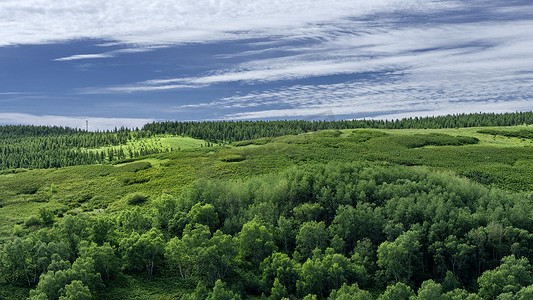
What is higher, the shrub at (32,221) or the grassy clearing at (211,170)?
the grassy clearing at (211,170)

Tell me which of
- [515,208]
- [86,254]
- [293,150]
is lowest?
[86,254]

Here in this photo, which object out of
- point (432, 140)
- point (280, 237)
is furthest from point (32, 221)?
point (432, 140)

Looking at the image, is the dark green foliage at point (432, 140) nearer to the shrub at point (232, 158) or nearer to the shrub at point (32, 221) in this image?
the shrub at point (232, 158)

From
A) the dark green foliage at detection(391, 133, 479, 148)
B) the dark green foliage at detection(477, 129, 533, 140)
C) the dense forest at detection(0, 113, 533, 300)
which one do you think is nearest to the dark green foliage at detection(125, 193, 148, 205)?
the dense forest at detection(0, 113, 533, 300)

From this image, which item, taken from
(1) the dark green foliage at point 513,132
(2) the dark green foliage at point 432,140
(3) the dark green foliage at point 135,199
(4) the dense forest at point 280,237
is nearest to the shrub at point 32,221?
(4) the dense forest at point 280,237

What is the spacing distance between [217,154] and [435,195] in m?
87.6

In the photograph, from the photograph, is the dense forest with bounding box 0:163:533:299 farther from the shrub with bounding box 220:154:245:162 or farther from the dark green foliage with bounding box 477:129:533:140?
the dark green foliage with bounding box 477:129:533:140

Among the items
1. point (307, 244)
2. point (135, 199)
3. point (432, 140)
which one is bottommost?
point (307, 244)

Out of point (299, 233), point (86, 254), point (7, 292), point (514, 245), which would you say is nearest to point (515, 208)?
point (514, 245)

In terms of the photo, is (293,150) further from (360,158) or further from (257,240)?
(257,240)

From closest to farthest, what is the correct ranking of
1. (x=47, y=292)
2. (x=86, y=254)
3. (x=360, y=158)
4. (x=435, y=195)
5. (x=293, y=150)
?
(x=47, y=292) < (x=86, y=254) < (x=435, y=195) < (x=360, y=158) < (x=293, y=150)

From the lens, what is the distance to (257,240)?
79875 millimetres

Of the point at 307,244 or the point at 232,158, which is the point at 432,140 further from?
the point at 307,244

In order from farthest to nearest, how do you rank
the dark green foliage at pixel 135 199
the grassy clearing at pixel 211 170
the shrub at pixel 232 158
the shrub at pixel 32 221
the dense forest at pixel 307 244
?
the shrub at pixel 232 158 → the grassy clearing at pixel 211 170 → the dark green foliage at pixel 135 199 → the shrub at pixel 32 221 → the dense forest at pixel 307 244
